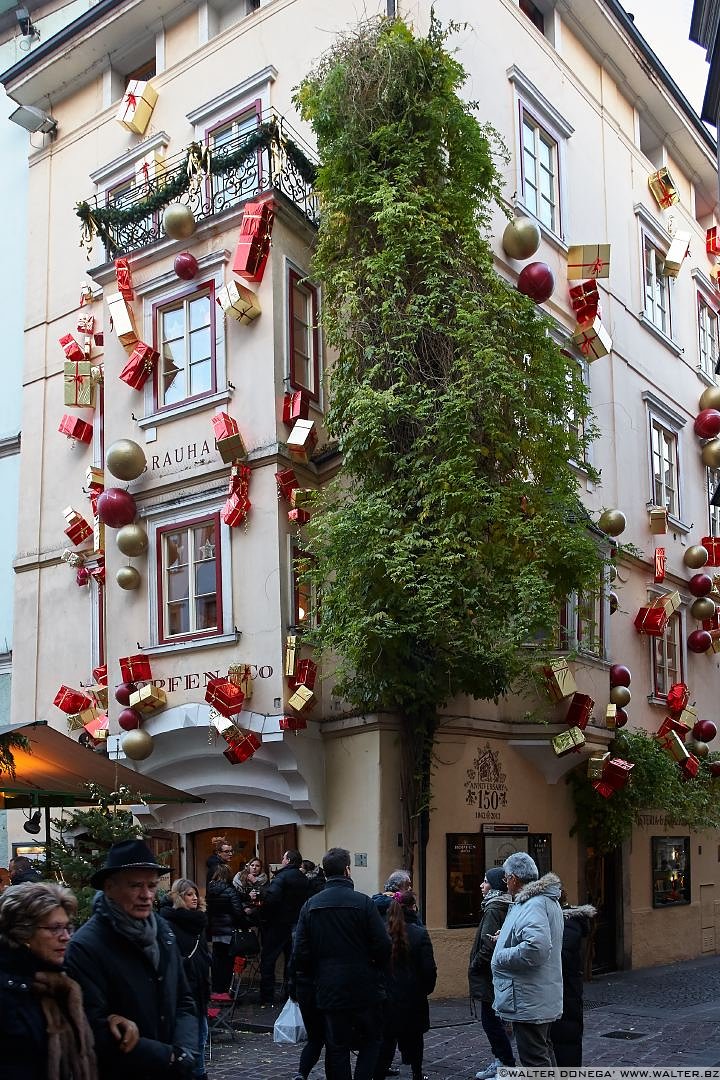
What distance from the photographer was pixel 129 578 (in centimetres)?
1723

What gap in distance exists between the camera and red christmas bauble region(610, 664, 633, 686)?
1925cm

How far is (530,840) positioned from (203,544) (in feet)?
20.5

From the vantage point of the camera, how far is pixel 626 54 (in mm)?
22906

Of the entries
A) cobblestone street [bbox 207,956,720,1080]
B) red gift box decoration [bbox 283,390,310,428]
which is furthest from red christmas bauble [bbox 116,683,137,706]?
cobblestone street [bbox 207,956,720,1080]

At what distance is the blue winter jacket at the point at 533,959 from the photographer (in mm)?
7562

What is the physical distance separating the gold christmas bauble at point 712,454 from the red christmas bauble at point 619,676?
687cm

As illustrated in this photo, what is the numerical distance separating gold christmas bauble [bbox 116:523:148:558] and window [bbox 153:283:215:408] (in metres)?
1.79

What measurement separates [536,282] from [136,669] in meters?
7.81

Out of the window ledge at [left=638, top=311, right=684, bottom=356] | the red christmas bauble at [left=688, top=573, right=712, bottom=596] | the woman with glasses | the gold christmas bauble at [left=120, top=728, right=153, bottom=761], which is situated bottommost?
the woman with glasses

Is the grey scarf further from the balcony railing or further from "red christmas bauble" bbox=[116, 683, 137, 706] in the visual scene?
the balcony railing

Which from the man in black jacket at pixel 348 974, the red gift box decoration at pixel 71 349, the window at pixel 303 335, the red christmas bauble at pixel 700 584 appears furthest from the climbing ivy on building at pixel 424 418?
the red christmas bauble at pixel 700 584

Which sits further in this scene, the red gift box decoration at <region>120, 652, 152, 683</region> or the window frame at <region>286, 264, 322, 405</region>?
the red gift box decoration at <region>120, 652, 152, 683</region>

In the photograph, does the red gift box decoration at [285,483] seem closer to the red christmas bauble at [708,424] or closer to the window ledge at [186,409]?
the window ledge at [186,409]

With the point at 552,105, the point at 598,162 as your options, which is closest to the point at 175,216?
the point at 552,105
